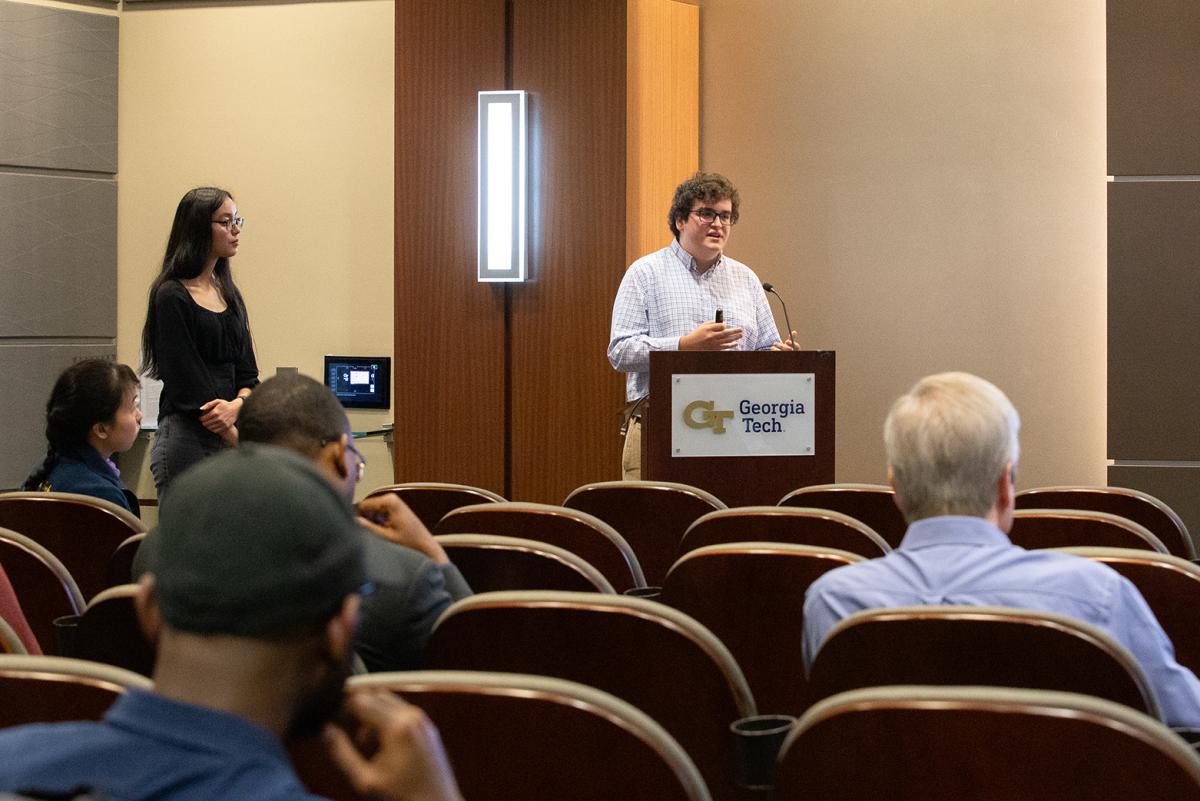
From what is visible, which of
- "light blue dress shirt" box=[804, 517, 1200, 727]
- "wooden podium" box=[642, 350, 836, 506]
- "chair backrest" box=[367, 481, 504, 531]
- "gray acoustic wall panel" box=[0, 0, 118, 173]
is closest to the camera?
"light blue dress shirt" box=[804, 517, 1200, 727]

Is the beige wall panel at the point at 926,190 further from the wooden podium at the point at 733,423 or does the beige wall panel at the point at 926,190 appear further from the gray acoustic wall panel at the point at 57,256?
the gray acoustic wall panel at the point at 57,256

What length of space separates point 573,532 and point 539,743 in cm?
137

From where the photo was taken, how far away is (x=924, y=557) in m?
1.92

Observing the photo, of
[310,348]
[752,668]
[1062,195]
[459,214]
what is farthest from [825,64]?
[752,668]

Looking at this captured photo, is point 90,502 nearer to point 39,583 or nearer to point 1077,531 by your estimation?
point 39,583

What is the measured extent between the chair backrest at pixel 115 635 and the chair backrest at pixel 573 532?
2.92 ft

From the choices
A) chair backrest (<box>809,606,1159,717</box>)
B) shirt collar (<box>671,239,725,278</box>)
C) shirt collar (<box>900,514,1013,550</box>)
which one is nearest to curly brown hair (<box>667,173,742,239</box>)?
shirt collar (<box>671,239,725,278</box>)

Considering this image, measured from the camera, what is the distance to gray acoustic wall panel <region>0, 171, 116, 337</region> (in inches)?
265

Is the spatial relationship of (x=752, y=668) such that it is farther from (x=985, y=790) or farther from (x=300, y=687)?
(x=300, y=687)

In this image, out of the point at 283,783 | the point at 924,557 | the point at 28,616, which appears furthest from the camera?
the point at 28,616

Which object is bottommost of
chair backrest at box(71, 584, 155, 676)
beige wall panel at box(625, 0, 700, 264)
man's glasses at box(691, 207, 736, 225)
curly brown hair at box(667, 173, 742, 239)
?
chair backrest at box(71, 584, 155, 676)

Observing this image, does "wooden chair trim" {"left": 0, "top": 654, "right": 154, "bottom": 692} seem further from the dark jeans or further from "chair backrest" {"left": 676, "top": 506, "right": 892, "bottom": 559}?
the dark jeans

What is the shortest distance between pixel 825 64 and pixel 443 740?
19.4 feet

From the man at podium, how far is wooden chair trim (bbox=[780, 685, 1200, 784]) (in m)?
3.89
